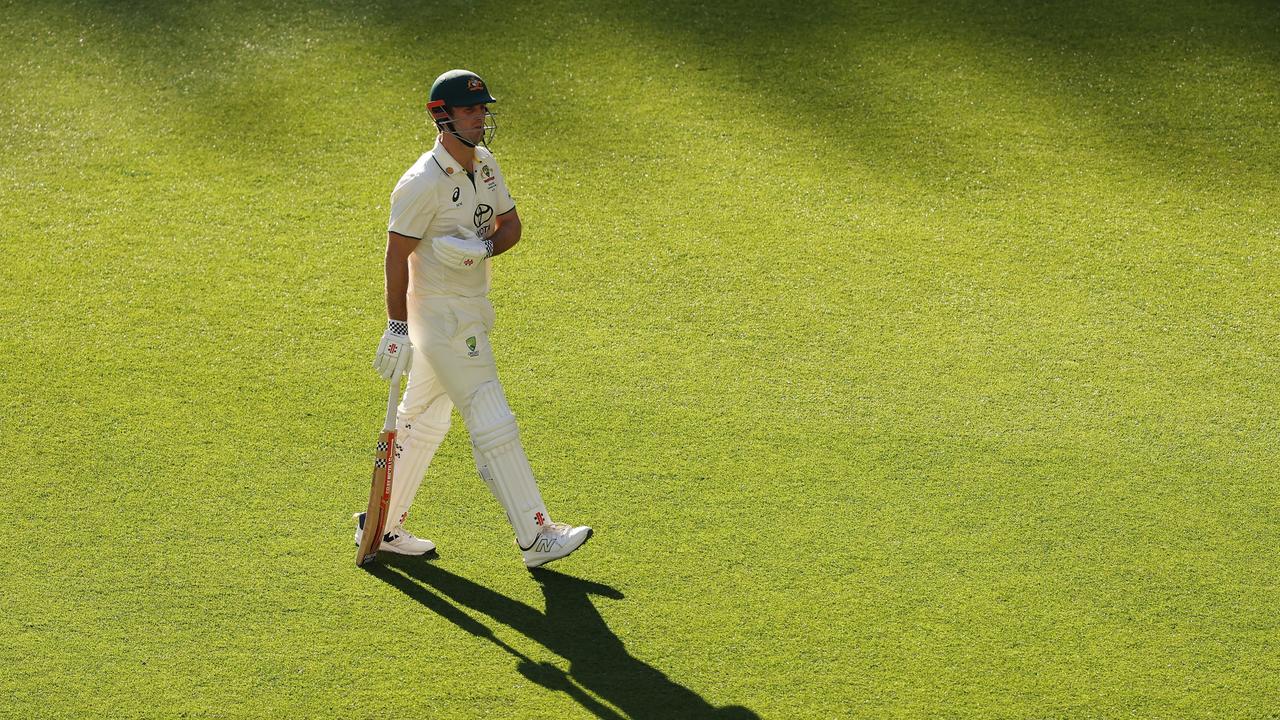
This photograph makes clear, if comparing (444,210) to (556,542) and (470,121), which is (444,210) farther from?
(556,542)

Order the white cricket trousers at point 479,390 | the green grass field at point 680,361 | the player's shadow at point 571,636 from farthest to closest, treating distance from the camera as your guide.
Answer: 1. the white cricket trousers at point 479,390
2. the green grass field at point 680,361
3. the player's shadow at point 571,636

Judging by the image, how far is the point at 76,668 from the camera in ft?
13.9

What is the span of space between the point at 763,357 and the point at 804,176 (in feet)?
5.95

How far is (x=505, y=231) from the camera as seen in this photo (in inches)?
190

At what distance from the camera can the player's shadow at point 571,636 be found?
4.13 metres

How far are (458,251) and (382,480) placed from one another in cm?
85

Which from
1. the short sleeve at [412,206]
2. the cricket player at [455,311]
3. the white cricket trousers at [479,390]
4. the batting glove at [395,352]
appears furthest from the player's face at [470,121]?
the batting glove at [395,352]

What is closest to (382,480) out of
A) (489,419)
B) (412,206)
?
(489,419)

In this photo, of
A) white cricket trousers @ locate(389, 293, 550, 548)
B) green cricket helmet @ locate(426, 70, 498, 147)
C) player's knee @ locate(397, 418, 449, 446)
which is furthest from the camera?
player's knee @ locate(397, 418, 449, 446)

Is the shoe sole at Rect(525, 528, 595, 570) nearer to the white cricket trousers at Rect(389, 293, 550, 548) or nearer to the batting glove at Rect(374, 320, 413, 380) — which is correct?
the white cricket trousers at Rect(389, 293, 550, 548)

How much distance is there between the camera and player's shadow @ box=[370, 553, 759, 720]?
13.6 feet

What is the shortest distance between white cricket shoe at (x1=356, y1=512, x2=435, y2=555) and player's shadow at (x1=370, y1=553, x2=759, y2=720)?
4 centimetres

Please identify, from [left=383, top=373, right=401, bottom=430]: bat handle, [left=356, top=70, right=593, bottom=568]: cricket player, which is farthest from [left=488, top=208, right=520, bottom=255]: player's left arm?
[left=383, top=373, right=401, bottom=430]: bat handle

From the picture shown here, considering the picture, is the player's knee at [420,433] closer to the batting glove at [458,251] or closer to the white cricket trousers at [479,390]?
the white cricket trousers at [479,390]
